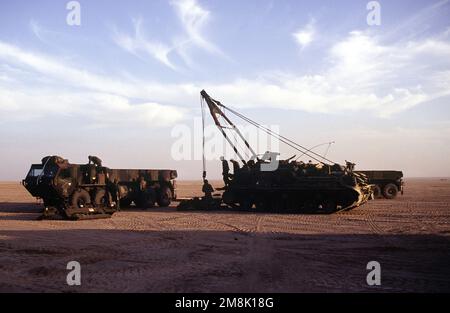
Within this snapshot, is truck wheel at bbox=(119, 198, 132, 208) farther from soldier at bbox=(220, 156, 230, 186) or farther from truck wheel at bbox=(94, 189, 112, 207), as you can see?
soldier at bbox=(220, 156, 230, 186)

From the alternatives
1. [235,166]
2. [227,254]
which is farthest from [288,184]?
[227,254]

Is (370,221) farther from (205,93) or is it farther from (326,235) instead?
(205,93)

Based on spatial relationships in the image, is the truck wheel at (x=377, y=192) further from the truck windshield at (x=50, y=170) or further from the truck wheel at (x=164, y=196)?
the truck windshield at (x=50, y=170)

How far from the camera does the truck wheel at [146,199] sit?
23906mm

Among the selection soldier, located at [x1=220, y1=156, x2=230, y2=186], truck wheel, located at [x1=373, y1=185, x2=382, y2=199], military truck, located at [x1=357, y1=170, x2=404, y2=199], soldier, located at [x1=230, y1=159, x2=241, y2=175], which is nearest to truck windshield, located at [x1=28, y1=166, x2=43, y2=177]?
soldier, located at [x1=220, y1=156, x2=230, y2=186]

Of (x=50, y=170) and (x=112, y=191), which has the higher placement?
(x=50, y=170)

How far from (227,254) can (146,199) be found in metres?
14.1

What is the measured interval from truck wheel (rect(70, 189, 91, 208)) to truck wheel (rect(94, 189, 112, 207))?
44cm

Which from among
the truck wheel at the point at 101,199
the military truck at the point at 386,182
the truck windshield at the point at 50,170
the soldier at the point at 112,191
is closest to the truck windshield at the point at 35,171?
the truck windshield at the point at 50,170

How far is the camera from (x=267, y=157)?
918 inches

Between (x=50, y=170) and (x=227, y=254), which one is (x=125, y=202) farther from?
(x=227, y=254)

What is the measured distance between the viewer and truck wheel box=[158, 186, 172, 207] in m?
25.4

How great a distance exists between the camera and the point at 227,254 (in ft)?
34.7
